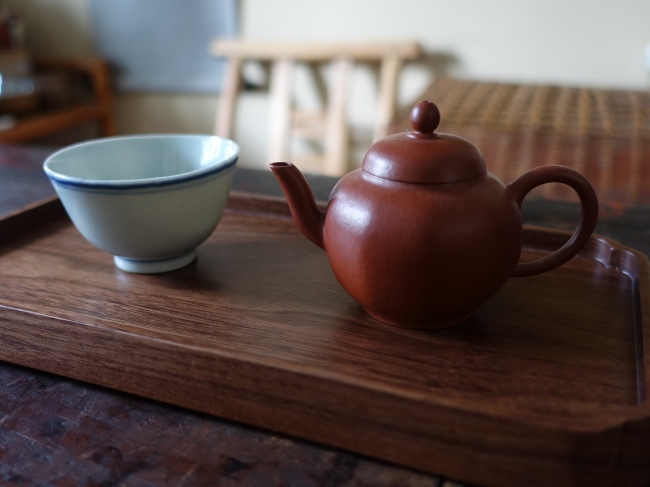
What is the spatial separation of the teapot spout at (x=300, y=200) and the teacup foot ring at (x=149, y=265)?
144 mm

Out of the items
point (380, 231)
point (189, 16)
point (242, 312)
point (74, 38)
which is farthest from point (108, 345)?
point (74, 38)

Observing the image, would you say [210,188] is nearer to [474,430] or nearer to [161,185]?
[161,185]

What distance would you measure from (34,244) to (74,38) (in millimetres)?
1736

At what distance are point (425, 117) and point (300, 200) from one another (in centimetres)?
11

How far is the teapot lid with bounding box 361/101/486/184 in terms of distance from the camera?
393 mm

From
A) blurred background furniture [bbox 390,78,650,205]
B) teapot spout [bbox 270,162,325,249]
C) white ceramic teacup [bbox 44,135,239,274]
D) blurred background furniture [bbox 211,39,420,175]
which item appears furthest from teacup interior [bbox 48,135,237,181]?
blurred background furniture [bbox 211,39,420,175]

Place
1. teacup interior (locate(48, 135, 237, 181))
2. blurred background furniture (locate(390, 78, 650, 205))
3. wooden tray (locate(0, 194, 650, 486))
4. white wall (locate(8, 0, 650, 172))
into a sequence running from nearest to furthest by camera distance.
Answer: wooden tray (locate(0, 194, 650, 486)) < teacup interior (locate(48, 135, 237, 181)) < blurred background furniture (locate(390, 78, 650, 205)) < white wall (locate(8, 0, 650, 172))

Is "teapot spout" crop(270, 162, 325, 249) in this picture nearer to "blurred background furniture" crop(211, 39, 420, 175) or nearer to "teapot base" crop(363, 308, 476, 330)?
"teapot base" crop(363, 308, 476, 330)

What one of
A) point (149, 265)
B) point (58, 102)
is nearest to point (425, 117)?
point (149, 265)

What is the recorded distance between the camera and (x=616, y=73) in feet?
4.97

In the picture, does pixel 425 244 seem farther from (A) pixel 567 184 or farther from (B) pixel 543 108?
(B) pixel 543 108

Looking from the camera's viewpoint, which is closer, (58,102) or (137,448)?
(137,448)

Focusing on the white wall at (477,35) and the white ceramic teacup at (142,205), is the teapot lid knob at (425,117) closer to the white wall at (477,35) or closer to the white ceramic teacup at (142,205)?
the white ceramic teacup at (142,205)

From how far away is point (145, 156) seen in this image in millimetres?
618
